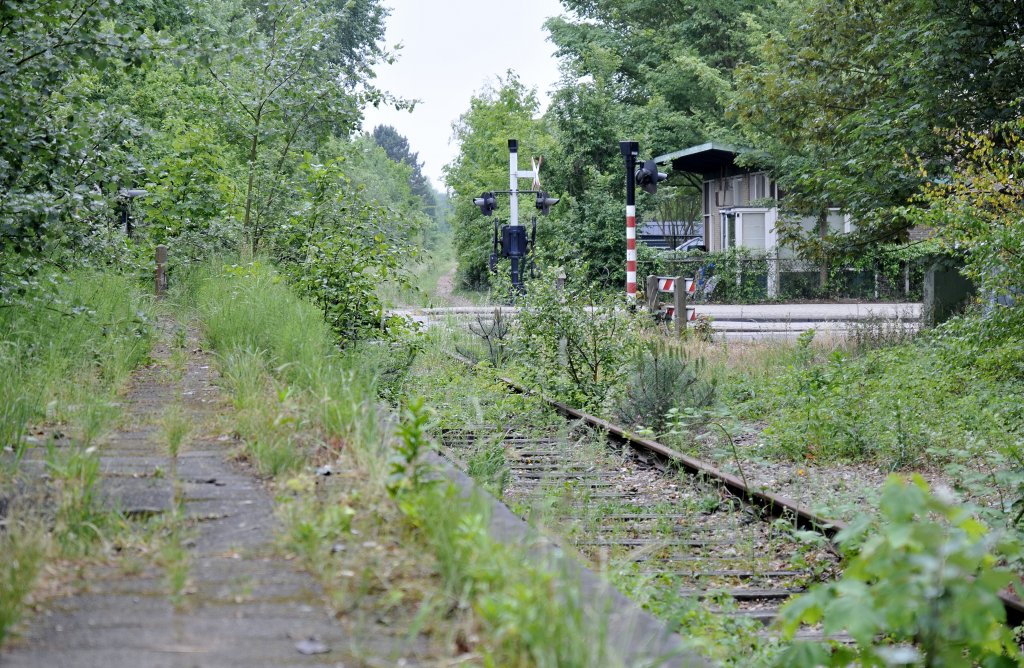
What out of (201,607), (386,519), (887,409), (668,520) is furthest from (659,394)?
(201,607)

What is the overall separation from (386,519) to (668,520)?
11.0ft

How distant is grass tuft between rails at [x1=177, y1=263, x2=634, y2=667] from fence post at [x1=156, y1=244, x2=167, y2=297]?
826cm

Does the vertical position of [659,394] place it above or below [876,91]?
below

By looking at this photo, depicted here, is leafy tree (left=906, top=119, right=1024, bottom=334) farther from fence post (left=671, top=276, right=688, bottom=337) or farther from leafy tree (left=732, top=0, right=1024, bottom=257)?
fence post (left=671, top=276, right=688, bottom=337)

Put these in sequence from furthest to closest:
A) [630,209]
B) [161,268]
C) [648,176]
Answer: [648,176] < [630,209] < [161,268]

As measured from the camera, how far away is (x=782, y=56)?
20844 millimetres

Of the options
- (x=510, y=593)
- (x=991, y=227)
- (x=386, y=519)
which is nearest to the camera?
(x=510, y=593)

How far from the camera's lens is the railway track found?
5539 mm

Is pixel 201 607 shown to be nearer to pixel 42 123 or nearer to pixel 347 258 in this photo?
pixel 42 123

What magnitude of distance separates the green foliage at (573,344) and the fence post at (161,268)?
547 cm

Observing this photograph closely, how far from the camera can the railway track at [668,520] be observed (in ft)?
18.2

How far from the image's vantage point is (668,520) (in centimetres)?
694

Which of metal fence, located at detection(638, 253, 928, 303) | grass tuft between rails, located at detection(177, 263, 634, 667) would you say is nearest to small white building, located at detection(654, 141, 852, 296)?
metal fence, located at detection(638, 253, 928, 303)

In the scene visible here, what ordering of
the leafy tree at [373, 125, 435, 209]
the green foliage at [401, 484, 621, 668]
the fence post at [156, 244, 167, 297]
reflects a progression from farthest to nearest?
the leafy tree at [373, 125, 435, 209]
the fence post at [156, 244, 167, 297]
the green foliage at [401, 484, 621, 668]
